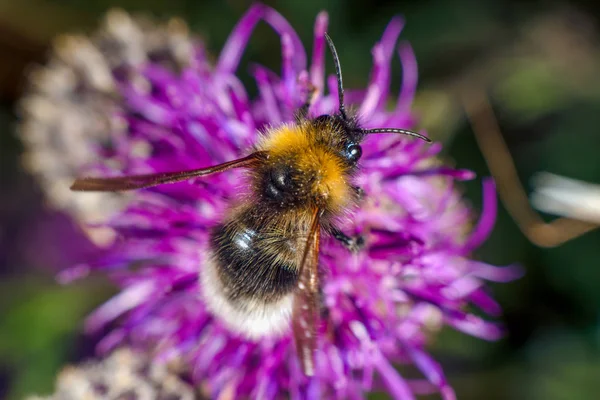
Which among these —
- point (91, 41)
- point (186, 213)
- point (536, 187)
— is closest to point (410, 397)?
point (186, 213)

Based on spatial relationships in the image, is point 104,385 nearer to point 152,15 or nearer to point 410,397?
point 410,397

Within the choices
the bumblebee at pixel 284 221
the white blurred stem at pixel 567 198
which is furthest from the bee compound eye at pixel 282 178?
the white blurred stem at pixel 567 198

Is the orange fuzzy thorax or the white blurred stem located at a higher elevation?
the white blurred stem

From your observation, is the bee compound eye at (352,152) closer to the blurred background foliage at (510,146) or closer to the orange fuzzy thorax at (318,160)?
the orange fuzzy thorax at (318,160)

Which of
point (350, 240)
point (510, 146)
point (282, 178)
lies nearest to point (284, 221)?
point (282, 178)

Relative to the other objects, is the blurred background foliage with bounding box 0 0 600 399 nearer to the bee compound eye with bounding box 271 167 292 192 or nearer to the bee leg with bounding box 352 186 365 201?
the bee leg with bounding box 352 186 365 201

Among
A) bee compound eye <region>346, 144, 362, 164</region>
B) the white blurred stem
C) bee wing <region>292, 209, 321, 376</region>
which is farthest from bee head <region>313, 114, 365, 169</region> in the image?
the white blurred stem
